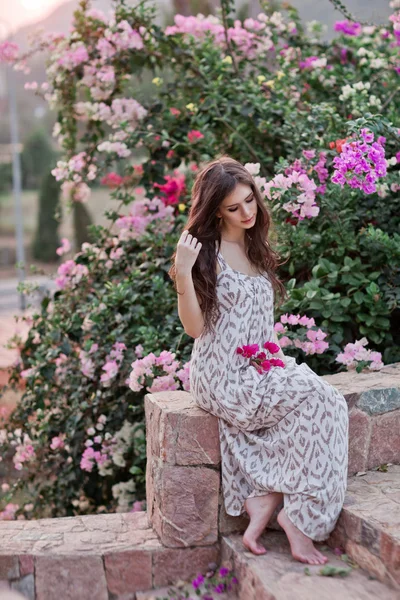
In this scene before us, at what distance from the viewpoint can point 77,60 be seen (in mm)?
Result: 4047

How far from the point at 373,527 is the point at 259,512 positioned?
0.34 meters

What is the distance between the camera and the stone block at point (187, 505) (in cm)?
238

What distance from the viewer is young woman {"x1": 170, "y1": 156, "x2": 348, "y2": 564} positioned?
2.24 m

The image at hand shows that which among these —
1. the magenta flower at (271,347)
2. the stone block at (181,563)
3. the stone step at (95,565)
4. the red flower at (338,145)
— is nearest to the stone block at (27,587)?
the stone step at (95,565)

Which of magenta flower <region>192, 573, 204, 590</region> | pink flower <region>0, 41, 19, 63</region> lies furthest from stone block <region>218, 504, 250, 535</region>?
pink flower <region>0, 41, 19, 63</region>

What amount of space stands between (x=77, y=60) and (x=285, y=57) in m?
1.14

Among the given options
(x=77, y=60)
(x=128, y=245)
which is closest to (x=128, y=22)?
(x=77, y=60)

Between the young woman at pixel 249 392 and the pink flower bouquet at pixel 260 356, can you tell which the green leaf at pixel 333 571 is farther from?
the pink flower bouquet at pixel 260 356

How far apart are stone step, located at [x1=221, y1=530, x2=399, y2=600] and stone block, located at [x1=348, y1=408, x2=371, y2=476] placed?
317mm

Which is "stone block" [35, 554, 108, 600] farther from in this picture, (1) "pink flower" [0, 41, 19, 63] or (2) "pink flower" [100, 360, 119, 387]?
(1) "pink flower" [0, 41, 19, 63]

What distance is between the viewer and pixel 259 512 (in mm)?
2307

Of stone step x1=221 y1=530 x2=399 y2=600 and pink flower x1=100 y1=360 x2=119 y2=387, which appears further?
pink flower x1=100 y1=360 x2=119 y2=387

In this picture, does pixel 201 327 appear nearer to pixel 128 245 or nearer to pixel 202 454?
pixel 202 454

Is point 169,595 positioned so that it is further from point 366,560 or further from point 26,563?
point 366,560
